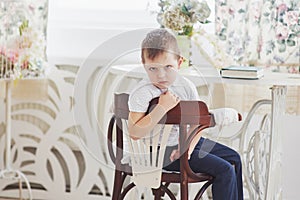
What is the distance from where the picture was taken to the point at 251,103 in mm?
3383

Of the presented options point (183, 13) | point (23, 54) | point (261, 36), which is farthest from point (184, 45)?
point (23, 54)

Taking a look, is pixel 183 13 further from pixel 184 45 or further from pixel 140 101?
pixel 140 101

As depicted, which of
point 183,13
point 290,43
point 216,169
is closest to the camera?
point 216,169

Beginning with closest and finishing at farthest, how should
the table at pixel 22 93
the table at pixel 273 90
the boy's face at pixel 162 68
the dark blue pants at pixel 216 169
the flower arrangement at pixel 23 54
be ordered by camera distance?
the boy's face at pixel 162 68
the dark blue pants at pixel 216 169
the table at pixel 273 90
the flower arrangement at pixel 23 54
the table at pixel 22 93

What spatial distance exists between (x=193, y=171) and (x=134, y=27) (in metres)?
1.36

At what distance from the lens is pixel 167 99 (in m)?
2.32

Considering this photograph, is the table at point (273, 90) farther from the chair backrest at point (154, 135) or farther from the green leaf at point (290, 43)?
the green leaf at point (290, 43)

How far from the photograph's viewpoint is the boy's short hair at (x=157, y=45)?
2.30 meters

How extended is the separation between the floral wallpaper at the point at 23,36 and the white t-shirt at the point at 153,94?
3.55 feet

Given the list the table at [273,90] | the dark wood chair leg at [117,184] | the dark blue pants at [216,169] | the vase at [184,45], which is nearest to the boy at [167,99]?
the dark blue pants at [216,169]

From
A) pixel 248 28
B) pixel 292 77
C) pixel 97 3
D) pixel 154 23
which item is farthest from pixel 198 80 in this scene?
pixel 97 3

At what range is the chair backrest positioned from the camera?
2.31 meters

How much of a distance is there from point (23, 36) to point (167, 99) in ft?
4.19

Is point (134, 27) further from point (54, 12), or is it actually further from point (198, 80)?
point (198, 80)
